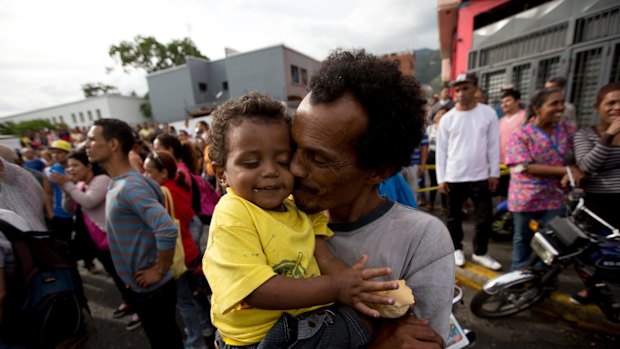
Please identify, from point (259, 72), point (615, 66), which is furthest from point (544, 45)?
point (259, 72)

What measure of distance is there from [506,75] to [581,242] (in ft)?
24.2

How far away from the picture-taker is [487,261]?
4.03 meters

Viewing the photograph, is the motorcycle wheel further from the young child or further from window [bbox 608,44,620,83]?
window [bbox 608,44,620,83]

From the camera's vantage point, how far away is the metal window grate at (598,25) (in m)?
5.57

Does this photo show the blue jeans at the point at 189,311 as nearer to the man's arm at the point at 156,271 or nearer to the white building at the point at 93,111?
the man's arm at the point at 156,271

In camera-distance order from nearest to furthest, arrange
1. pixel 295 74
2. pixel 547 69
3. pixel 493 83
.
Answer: pixel 547 69
pixel 493 83
pixel 295 74

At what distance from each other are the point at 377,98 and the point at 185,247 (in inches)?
111

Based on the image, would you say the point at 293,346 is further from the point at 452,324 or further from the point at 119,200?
the point at 119,200

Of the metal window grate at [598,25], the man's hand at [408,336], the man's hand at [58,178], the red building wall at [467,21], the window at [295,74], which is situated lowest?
the man's hand at [408,336]

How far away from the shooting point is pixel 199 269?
123 inches

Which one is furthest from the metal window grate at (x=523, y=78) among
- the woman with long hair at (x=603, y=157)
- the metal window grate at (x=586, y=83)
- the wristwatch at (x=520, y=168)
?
the woman with long hair at (x=603, y=157)

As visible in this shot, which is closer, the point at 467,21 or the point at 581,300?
the point at 581,300

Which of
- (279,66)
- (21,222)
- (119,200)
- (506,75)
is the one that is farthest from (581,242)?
(279,66)

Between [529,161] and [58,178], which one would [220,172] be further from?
[529,161]
